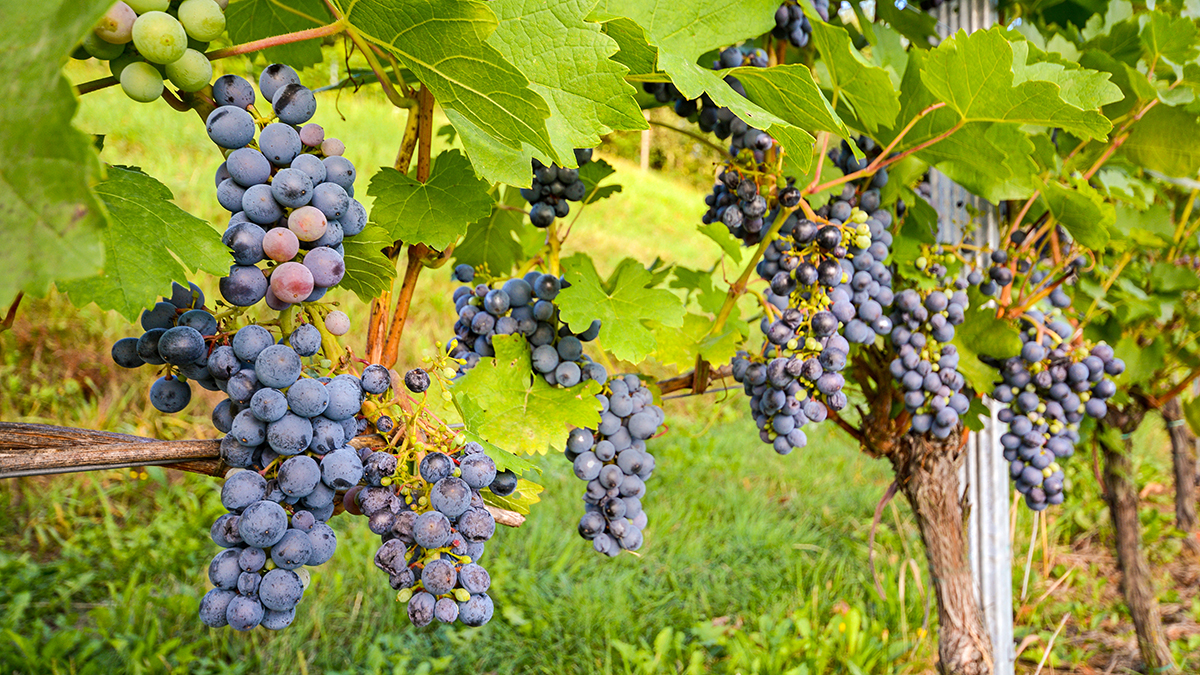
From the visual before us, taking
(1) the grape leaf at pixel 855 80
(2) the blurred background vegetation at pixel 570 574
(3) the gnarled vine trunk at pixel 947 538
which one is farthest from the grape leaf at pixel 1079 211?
(2) the blurred background vegetation at pixel 570 574

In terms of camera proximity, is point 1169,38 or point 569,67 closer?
point 569,67

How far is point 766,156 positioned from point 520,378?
0.56 metres

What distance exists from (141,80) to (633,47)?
46 centimetres

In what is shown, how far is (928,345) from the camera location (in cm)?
134

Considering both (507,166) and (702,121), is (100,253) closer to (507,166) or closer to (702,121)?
(507,166)

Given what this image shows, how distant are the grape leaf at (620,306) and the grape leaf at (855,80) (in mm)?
395

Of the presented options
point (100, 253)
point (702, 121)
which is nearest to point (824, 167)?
point (702, 121)

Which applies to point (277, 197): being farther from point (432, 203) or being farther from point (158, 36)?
point (432, 203)

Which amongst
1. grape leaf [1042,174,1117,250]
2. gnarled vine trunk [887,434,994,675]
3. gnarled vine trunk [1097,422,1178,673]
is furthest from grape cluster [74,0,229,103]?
gnarled vine trunk [1097,422,1178,673]

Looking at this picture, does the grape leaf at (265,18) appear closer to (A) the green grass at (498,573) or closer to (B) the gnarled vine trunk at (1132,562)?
(A) the green grass at (498,573)

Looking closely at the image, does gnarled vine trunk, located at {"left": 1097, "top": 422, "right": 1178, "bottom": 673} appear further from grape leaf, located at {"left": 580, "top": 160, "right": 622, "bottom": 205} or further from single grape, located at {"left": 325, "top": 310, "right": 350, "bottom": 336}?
single grape, located at {"left": 325, "top": 310, "right": 350, "bottom": 336}

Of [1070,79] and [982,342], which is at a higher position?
[1070,79]

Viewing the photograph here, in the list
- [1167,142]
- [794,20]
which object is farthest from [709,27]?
[1167,142]

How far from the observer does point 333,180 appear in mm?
661
